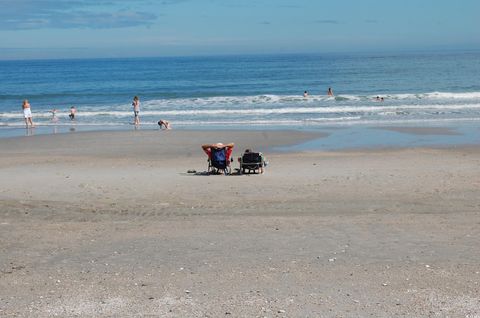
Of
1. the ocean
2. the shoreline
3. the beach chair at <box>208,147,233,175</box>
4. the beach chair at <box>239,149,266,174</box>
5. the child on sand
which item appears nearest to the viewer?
the beach chair at <box>239,149,266,174</box>

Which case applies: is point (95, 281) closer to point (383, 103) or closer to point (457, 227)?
point (457, 227)

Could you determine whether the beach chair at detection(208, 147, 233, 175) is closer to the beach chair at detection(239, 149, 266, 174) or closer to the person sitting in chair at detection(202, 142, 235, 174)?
the person sitting in chair at detection(202, 142, 235, 174)

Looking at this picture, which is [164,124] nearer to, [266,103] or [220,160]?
[220,160]

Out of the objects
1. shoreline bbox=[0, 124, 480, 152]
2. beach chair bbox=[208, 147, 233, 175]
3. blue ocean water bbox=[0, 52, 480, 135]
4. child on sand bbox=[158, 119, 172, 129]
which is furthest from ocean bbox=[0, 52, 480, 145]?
beach chair bbox=[208, 147, 233, 175]

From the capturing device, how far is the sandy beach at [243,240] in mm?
7184

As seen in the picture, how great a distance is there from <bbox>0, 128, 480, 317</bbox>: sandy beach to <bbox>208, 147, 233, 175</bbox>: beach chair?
73cm

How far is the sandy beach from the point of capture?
7.18m

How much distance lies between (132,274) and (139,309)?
1.24 m

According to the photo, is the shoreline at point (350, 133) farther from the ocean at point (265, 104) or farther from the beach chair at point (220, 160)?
the beach chair at point (220, 160)

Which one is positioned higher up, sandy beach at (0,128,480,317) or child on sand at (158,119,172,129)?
child on sand at (158,119,172,129)

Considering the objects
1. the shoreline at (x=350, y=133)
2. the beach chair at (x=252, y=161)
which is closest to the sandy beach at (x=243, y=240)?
the beach chair at (x=252, y=161)

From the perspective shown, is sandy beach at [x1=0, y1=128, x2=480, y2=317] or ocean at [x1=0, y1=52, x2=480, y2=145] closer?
sandy beach at [x1=0, y1=128, x2=480, y2=317]

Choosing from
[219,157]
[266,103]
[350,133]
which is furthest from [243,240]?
[266,103]

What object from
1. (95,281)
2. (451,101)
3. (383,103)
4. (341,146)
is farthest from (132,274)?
(451,101)
